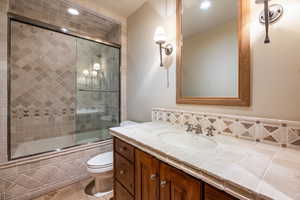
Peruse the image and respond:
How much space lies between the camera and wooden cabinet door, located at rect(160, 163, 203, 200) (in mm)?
610

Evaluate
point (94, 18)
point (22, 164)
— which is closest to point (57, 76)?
point (94, 18)

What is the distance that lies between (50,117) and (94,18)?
1854 mm

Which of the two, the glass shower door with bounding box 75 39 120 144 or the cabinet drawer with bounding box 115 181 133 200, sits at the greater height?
the glass shower door with bounding box 75 39 120 144

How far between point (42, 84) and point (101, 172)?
6.00 ft

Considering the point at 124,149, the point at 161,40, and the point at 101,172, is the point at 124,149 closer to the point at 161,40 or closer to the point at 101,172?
the point at 101,172

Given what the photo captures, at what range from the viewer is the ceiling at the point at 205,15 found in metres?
1.05

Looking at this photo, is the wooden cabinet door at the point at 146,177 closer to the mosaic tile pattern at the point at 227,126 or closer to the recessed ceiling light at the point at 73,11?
the mosaic tile pattern at the point at 227,126

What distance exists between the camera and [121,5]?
1903mm

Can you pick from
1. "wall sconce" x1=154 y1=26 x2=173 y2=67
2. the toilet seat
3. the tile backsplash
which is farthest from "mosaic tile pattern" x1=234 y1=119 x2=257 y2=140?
the toilet seat

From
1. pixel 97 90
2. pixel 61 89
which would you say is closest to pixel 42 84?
pixel 61 89

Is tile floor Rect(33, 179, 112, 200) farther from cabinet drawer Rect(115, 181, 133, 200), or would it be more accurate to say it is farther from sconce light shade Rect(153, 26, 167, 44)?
sconce light shade Rect(153, 26, 167, 44)

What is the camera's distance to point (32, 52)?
2.08 metres

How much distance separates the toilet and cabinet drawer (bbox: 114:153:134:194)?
1.04ft

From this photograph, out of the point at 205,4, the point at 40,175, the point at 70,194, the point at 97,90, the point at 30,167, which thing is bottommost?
the point at 70,194
